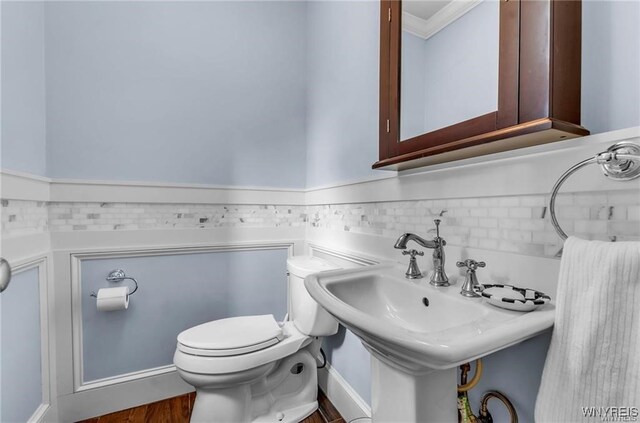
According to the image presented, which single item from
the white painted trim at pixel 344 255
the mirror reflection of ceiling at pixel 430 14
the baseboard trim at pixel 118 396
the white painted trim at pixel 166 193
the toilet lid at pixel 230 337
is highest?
the mirror reflection of ceiling at pixel 430 14

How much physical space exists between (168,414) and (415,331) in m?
1.35

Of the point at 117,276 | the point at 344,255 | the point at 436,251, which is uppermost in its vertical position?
the point at 436,251

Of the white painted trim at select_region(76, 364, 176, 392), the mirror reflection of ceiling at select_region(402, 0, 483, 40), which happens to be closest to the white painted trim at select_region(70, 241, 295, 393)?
the white painted trim at select_region(76, 364, 176, 392)

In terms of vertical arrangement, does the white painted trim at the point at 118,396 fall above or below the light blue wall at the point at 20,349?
below

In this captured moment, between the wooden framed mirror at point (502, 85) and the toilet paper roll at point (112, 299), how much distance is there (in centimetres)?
128

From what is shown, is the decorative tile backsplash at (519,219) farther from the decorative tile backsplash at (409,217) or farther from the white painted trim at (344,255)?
the white painted trim at (344,255)

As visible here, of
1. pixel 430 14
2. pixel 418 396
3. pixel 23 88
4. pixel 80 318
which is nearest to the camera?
pixel 418 396

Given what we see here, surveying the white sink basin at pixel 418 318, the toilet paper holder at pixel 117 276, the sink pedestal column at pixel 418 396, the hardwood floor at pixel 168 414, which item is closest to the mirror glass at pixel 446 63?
the white sink basin at pixel 418 318

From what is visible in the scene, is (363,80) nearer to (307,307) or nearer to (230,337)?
(307,307)

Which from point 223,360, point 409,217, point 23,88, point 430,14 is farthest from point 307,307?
point 23,88

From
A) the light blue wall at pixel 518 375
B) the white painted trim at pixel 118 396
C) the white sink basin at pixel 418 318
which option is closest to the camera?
the white sink basin at pixel 418 318

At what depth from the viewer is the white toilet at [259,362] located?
108 cm

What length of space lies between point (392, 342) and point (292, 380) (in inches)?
45.4

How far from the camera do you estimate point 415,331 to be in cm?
68
